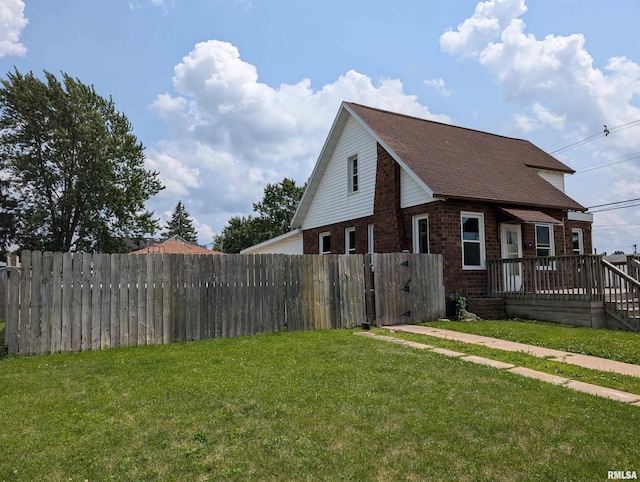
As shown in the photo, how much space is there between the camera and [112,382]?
5.50 metres

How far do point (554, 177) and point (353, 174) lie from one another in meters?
9.24

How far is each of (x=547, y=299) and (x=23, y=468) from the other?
12.0m

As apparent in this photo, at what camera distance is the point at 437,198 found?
1288cm

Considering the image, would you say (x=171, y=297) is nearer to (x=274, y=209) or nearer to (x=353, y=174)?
(x=353, y=174)

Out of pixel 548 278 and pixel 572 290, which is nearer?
pixel 572 290

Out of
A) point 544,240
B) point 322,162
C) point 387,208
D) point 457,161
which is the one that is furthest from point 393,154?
point 544,240

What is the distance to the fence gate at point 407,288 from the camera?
35.8 feet

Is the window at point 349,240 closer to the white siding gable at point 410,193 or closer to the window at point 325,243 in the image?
the window at point 325,243

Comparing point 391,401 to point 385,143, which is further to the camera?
point 385,143

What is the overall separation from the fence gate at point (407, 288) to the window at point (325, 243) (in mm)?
7802

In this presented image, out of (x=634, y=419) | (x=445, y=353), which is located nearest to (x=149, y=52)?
(x=445, y=353)

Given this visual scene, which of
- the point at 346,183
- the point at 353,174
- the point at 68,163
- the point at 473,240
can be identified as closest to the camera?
the point at 473,240

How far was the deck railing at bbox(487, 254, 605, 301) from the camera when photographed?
431 inches

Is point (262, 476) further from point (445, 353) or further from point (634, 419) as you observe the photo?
point (445, 353)
